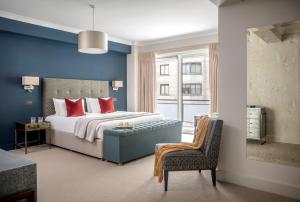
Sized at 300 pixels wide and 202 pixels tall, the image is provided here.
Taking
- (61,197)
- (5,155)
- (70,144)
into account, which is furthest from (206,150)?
(70,144)

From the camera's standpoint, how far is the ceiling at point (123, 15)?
402cm

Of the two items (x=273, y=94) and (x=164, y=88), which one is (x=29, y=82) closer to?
(x=164, y=88)

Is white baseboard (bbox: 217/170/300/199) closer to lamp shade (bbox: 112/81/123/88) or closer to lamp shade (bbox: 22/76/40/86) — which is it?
lamp shade (bbox: 22/76/40/86)

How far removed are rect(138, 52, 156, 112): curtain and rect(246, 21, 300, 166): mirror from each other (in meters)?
4.18

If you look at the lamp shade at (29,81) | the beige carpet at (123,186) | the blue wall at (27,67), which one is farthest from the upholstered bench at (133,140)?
the blue wall at (27,67)

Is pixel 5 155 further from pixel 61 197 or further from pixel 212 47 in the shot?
pixel 212 47

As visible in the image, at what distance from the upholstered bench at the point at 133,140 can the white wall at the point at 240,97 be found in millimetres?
1440

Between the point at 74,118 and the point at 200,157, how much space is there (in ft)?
9.21

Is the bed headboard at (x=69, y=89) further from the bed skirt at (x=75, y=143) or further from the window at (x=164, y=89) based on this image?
the window at (x=164, y=89)

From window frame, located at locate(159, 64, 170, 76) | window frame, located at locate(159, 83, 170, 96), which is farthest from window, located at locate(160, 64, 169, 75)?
window frame, located at locate(159, 83, 170, 96)

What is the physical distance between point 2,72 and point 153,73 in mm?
3807

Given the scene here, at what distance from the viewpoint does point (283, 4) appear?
8.72 feet

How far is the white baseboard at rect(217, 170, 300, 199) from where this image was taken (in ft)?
8.61

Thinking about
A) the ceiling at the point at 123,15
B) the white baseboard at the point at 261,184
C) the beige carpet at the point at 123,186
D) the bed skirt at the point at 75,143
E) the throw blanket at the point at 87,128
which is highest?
the ceiling at the point at 123,15
